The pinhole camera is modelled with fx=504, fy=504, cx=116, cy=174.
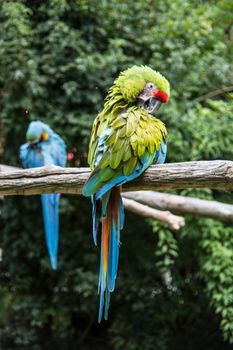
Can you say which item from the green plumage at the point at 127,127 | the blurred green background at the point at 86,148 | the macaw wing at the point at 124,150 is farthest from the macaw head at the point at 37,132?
the macaw wing at the point at 124,150

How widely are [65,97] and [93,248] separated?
1045 mm

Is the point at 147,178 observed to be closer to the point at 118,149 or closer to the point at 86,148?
the point at 118,149

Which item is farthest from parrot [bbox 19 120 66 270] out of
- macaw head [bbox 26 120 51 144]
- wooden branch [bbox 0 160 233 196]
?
wooden branch [bbox 0 160 233 196]

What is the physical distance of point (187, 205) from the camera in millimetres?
2309

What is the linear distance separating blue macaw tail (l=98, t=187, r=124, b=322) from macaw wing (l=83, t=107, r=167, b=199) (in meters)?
0.07

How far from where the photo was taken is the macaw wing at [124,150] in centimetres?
131

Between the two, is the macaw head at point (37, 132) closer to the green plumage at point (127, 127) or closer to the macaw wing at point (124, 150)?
the green plumage at point (127, 127)

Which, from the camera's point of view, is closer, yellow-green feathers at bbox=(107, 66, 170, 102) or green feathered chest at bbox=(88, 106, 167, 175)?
green feathered chest at bbox=(88, 106, 167, 175)

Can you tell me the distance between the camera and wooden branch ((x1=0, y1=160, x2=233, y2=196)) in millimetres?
1209

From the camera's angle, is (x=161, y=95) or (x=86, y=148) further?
(x=86, y=148)

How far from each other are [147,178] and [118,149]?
110 millimetres

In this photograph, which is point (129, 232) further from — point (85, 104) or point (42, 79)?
point (42, 79)

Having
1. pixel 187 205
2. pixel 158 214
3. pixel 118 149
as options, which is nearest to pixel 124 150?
pixel 118 149

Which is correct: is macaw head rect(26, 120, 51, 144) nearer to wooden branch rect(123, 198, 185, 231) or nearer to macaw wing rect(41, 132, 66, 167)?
macaw wing rect(41, 132, 66, 167)
